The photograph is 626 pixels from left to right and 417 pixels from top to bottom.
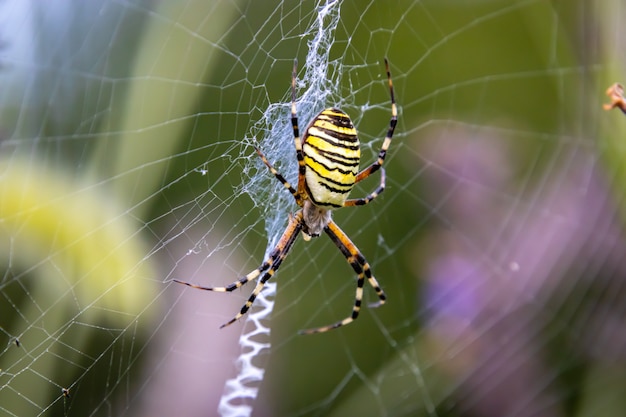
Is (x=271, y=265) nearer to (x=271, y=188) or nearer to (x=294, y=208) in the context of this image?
(x=271, y=188)

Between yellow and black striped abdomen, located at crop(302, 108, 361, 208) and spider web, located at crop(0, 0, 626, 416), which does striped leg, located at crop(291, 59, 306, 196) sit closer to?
yellow and black striped abdomen, located at crop(302, 108, 361, 208)

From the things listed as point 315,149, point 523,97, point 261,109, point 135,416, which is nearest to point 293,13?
point 261,109

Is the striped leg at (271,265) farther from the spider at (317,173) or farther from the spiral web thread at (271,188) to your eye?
the spiral web thread at (271,188)

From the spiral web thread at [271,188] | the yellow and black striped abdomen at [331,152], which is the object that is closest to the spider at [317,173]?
the yellow and black striped abdomen at [331,152]

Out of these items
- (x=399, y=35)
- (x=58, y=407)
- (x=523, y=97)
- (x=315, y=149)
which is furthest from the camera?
(x=523, y=97)

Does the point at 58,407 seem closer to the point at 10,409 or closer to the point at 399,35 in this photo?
the point at 10,409
